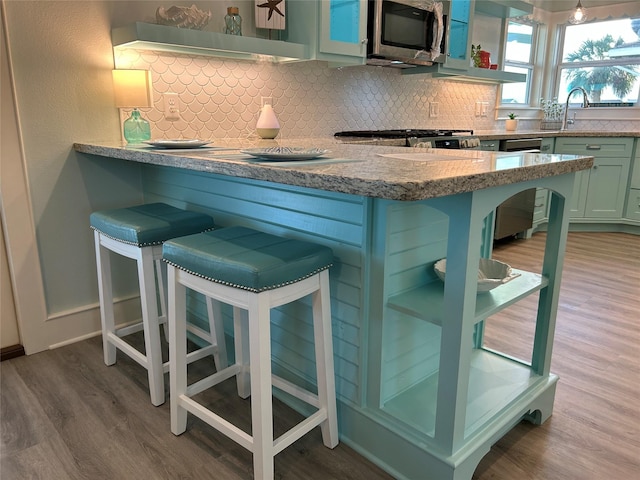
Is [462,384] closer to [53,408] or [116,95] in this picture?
[53,408]

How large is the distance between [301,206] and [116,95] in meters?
1.23

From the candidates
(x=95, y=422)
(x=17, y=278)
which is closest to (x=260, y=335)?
(x=95, y=422)

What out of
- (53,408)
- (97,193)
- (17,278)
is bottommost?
(53,408)

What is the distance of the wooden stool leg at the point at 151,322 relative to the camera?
1677 millimetres

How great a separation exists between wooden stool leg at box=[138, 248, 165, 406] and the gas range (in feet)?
5.91

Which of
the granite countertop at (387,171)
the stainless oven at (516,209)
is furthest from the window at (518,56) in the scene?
the granite countertop at (387,171)

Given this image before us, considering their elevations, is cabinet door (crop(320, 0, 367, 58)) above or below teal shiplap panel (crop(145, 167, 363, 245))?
above

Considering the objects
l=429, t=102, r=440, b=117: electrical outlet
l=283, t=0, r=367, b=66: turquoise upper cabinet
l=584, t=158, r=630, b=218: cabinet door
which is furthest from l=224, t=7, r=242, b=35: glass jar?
l=584, t=158, r=630, b=218: cabinet door

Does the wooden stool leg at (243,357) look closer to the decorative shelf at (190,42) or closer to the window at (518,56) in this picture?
the decorative shelf at (190,42)

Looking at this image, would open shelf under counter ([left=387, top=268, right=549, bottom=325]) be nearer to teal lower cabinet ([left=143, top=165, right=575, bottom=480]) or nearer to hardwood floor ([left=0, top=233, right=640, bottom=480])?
teal lower cabinet ([left=143, top=165, right=575, bottom=480])

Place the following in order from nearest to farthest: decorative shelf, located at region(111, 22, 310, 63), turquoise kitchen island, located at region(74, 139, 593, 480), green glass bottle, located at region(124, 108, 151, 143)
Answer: turquoise kitchen island, located at region(74, 139, 593, 480)
decorative shelf, located at region(111, 22, 310, 63)
green glass bottle, located at region(124, 108, 151, 143)

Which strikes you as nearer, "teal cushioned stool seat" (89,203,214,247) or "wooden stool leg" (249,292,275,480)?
"wooden stool leg" (249,292,275,480)

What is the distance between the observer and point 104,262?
76.3 inches

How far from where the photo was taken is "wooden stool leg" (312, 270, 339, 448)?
1.39 meters
